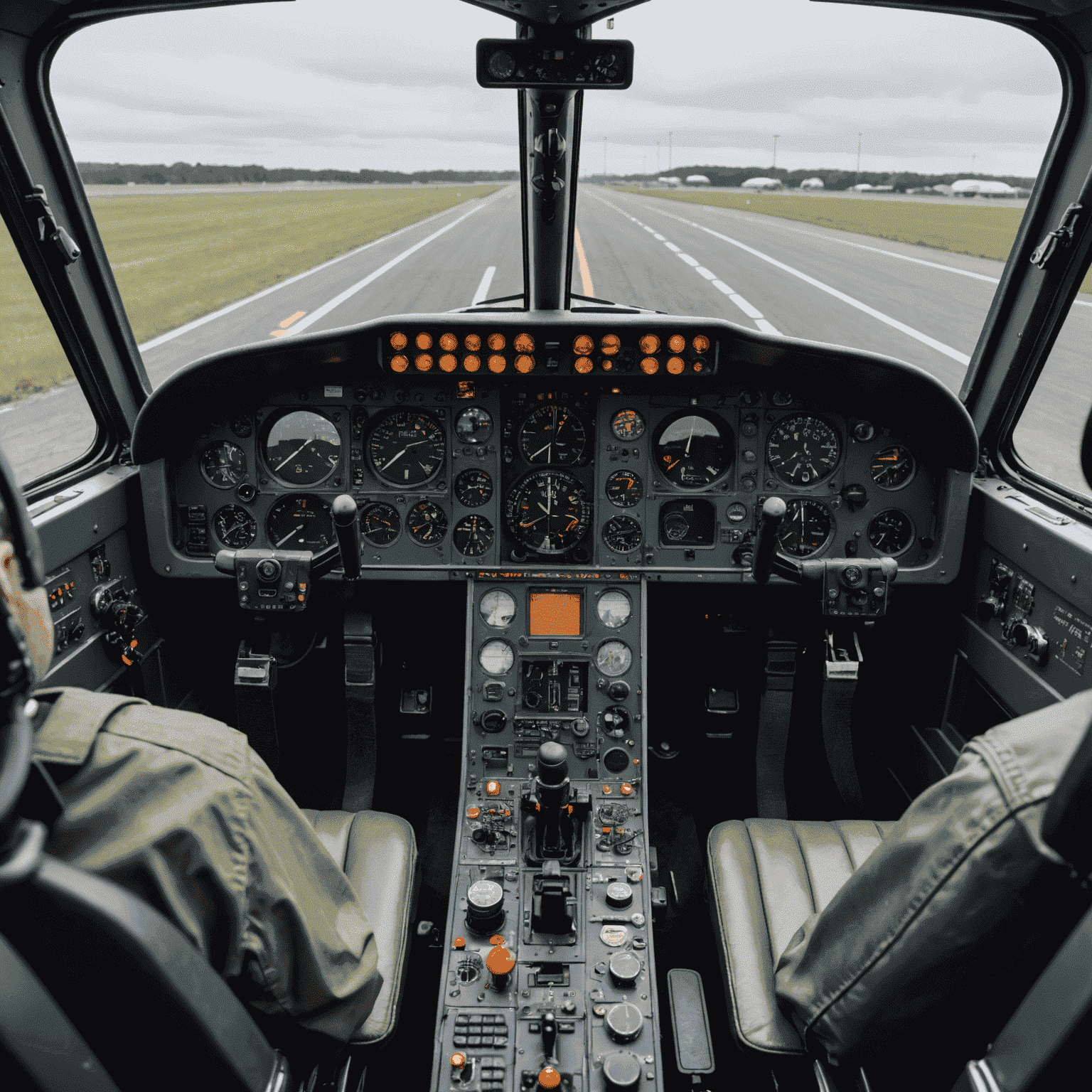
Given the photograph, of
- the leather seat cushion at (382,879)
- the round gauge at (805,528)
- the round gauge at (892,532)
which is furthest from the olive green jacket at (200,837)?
the round gauge at (892,532)

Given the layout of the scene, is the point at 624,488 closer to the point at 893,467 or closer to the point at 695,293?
the point at 893,467

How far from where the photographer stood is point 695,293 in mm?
5008

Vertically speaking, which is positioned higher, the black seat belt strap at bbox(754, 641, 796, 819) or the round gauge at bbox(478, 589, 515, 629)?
the round gauge at bbox(478, 589, 515, 629)

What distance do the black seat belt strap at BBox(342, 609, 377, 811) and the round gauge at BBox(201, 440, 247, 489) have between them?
2.40ft

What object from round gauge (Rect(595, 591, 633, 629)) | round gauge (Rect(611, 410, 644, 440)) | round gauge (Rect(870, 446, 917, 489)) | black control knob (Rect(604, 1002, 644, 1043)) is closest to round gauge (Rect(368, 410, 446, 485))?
round gauge (Rect(611, 410, 644, 440))

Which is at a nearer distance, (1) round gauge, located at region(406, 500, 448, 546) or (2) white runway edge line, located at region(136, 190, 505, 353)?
(1) round gauge, located at region(406, 500, 448, 546)

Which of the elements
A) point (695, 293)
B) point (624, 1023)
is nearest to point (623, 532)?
point (624, 1023)

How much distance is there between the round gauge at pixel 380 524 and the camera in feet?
11.3

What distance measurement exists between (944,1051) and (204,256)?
15.5 feet

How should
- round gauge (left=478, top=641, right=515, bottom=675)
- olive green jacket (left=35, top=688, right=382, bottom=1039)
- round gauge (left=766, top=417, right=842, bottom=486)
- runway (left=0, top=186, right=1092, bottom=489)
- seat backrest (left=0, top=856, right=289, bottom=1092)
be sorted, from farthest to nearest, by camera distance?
round gauge (left=766, top=417, right=842, bottom=486) < round gauge (left=478, top=641, right=515, bottom=675) < runway (left=0, top=186, right=1092, bottom=489) < olive green jacket (left=35, top=688, right=382, bottom=1039) < seat backrest (left=0, top=856, right=289, bottom=1092)

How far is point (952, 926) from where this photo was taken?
3.90ft

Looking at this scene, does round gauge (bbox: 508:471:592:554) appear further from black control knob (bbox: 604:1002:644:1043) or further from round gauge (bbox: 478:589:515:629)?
black control knob (bbox: 604:1002:644:1043)

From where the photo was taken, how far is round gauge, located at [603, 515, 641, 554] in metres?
3.42

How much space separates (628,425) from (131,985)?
8.86 feet
